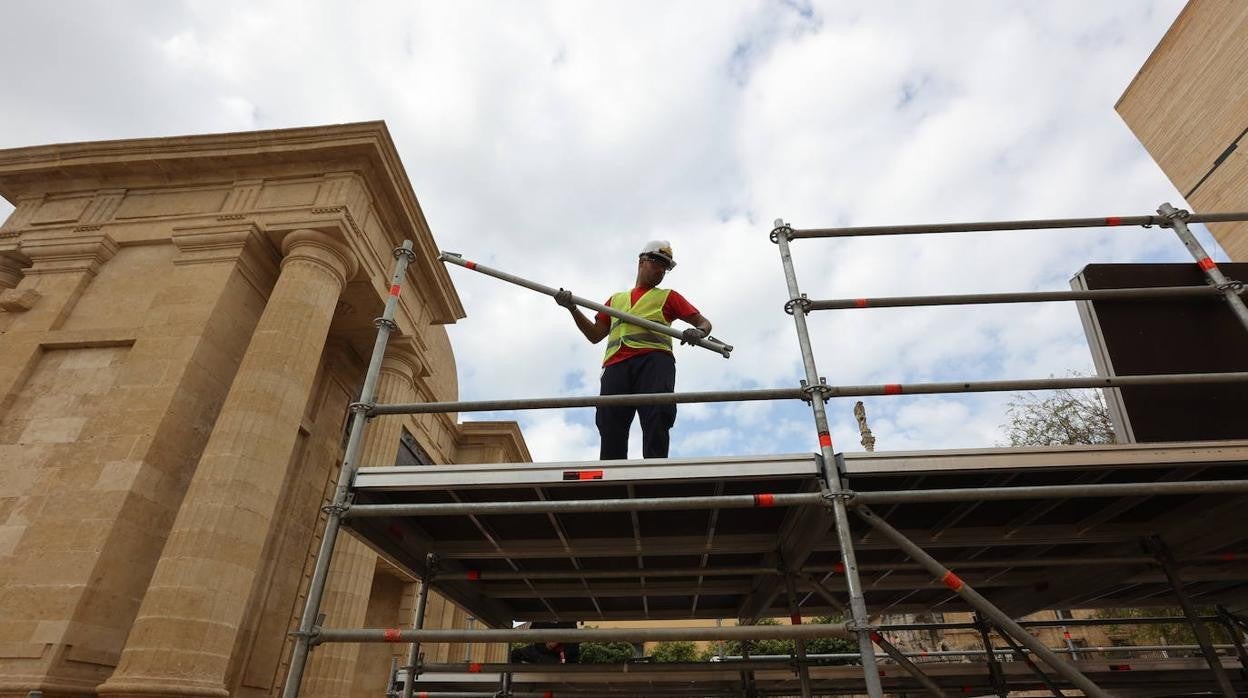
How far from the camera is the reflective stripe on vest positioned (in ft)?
18.6

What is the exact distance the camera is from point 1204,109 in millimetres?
11891

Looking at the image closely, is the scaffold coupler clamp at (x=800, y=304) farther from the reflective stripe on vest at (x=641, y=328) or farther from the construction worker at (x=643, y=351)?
the reflective stripe on vest at (x=641, y=328)

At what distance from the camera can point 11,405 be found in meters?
10.0

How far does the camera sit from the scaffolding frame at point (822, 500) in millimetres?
3252

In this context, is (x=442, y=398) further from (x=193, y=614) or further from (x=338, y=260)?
(x=193, y=614)

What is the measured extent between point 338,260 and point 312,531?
17.2 feet

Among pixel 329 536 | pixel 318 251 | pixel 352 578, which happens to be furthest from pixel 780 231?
pixel 352 578

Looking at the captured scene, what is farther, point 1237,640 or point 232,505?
point 232,505

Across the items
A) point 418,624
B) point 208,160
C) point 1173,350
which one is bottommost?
point 418,624

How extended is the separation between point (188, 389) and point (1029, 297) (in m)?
10.7

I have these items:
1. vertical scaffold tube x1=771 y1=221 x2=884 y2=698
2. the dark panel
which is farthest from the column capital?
the dark panel

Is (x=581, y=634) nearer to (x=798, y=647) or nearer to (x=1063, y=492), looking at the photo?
(x=798, y=647)

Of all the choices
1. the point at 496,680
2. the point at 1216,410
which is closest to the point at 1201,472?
the point at 1216,410

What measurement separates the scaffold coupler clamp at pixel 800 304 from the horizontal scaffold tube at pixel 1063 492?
131 centimetres
